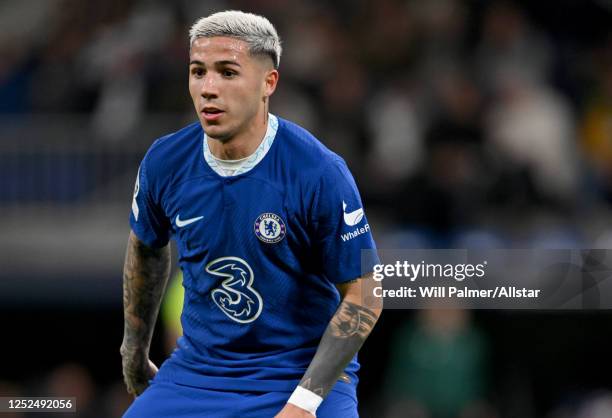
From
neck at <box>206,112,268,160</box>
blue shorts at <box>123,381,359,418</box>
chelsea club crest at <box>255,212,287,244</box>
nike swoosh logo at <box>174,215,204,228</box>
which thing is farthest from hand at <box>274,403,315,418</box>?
neck at <box>206,112,268,160</box>

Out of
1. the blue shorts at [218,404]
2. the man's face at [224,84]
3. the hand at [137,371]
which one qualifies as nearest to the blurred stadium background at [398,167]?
the hand at [137,371]

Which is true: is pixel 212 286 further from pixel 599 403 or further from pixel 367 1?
pixel 367 1

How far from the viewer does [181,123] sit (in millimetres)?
10055

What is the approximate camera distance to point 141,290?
5.06m

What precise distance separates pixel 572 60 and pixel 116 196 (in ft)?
13.5

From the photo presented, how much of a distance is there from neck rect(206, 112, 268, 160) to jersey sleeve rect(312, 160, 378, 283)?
1.01 feet

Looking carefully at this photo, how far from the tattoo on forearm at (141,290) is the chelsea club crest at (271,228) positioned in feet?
2.18

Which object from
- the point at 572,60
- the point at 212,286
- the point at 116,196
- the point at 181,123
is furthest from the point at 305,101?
the point at 212,286

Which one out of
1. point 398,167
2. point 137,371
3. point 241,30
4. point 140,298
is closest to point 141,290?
point 140,298

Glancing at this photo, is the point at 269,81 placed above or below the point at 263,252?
above

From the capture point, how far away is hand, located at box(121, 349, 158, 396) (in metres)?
5.16

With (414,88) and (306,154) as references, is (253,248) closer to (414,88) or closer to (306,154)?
(306,154)

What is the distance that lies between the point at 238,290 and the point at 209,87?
740 mm

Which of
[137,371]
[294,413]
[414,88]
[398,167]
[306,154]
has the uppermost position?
[414,88]
